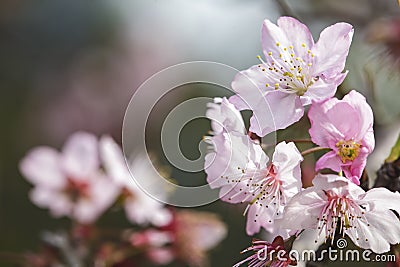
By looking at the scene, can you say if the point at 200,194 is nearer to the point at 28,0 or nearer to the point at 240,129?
the point at 240,129

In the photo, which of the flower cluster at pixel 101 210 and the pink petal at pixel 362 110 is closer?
the pink petal at pixel 362 110

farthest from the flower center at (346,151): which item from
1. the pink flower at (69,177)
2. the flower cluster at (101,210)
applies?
the pink flower at (69,177)

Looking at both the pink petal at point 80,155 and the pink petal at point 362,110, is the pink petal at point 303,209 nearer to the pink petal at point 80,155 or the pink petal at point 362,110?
the pink petal at point 362,110

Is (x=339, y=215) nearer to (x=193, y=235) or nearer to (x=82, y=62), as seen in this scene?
(x=193, y=235)

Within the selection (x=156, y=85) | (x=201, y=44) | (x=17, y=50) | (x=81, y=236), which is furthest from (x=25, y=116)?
(x=156, y=85)

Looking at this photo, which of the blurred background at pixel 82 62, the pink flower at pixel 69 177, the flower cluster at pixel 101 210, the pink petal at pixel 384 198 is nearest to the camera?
the pink petal at pixel 384 198

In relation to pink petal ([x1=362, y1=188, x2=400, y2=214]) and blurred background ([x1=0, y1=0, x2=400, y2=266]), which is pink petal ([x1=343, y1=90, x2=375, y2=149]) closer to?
pink petal ([x1=362, y1=188, x2=400, y2=214])

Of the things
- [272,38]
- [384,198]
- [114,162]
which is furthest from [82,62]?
[384,198]
